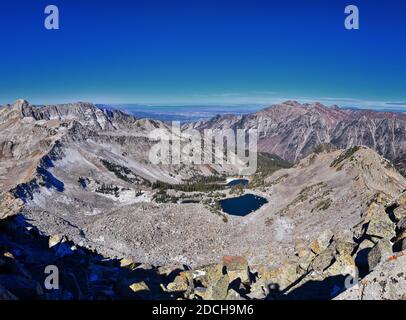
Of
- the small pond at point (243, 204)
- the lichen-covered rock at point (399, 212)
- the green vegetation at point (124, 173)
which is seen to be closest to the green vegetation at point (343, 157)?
the small pond at point (243, 204)

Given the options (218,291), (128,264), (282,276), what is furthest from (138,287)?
(128,264)

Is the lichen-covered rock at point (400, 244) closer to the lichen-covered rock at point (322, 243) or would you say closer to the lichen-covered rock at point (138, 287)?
the lichen-covered rock at point (322, 243)

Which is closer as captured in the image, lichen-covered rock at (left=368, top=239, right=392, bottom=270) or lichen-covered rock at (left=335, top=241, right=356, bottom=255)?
lichen-covered rock at (left=368, top=239, right=392, bottom=270)

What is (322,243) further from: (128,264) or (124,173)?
(124,173)

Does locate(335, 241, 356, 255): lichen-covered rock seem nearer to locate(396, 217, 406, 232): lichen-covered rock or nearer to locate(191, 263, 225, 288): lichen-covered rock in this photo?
locate(396, 217, 406, 232): lichen-covered rock

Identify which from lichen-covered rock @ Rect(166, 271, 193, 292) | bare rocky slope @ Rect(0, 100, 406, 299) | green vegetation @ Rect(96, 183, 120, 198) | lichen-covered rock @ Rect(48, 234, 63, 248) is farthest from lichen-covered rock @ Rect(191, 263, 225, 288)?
green vegetation @ Rect(96, 183, 120, 198)

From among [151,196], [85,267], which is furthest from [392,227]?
[151,196]

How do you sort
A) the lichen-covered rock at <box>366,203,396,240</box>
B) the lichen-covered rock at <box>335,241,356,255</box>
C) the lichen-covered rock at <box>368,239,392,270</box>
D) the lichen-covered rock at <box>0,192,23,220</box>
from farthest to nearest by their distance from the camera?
the lichen-covered rock at <box>0,192,23,220</box>
the lichen-covered rock at <box>366,203,396,240</box>
the lichen-covered rock at <box>335,241,356,255</box>
the lichen-covered rock at <box>368,239,392,270</box>
